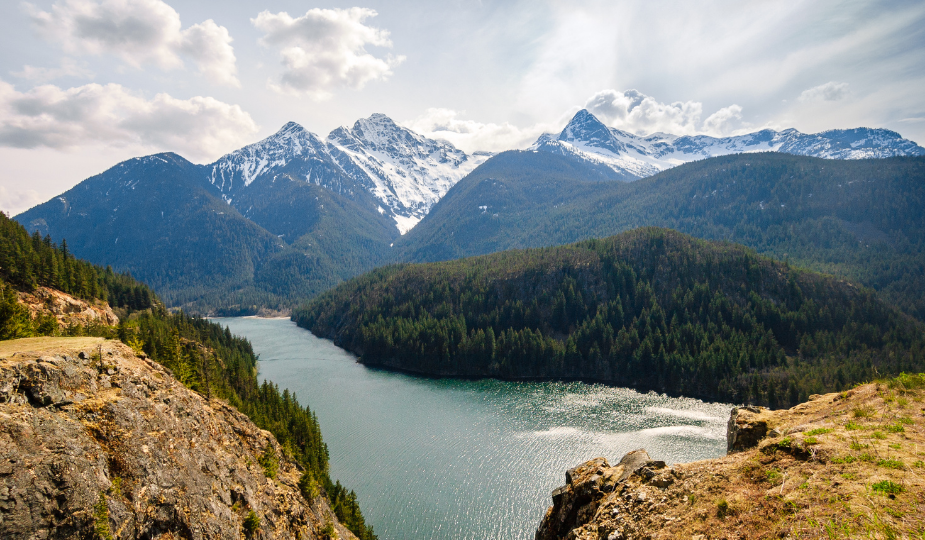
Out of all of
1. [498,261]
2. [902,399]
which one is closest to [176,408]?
[902,399]

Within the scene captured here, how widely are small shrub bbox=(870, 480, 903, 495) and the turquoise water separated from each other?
40.1 meters

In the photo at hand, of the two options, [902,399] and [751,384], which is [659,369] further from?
[902,399]

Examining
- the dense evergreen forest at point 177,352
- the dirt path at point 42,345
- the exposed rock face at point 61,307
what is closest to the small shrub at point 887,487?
the dirt path at point 42,345

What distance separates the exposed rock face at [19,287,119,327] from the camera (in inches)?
2021

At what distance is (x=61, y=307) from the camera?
5559cm

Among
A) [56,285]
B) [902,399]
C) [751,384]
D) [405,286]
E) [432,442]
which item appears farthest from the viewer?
[405,286]

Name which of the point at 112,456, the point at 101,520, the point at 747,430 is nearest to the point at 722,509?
the point at 747,430

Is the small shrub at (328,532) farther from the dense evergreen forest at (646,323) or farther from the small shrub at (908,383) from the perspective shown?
the dense evergreen forest at (646,323)

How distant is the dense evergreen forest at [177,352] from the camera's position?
37.0 meters

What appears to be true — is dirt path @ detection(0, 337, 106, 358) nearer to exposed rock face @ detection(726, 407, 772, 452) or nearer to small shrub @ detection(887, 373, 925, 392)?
exposed rock face @ detection(726, 407, 772, 452)

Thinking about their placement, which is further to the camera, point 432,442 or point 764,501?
point 432,442

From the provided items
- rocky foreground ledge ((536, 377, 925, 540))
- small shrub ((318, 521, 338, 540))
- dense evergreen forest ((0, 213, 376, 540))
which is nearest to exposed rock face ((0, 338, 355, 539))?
small shrub ((318, 521, 338, 540))

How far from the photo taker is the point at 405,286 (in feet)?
541

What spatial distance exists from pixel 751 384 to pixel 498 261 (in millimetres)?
101153
